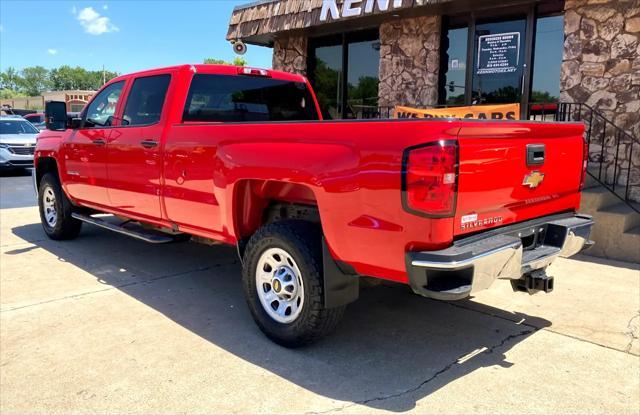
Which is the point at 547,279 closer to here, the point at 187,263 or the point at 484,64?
the point at 187,263

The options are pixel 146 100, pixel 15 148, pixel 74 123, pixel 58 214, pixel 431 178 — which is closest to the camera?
pixel 431 178

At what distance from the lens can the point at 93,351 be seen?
3596 millimetres

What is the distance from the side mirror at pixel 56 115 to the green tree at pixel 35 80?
171638 millimetres

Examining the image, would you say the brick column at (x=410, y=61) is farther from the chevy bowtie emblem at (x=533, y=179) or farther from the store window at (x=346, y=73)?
the chevy bowtie emblem at (x=533, y=179)

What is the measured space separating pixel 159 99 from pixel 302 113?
4.84ft

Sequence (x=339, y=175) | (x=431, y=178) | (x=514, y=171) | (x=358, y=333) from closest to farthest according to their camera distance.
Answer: (x=431, y=178), (x=339, y=175), (x=514, y=171), (x=358, y=333)

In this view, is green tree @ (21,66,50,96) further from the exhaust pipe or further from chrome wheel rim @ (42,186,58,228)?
the exhaust pipe

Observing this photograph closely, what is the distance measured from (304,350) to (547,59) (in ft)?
22.2

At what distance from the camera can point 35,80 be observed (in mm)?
157875

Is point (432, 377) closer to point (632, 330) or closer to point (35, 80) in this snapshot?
point (632, 330)

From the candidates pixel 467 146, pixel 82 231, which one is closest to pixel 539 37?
pixel 467 146

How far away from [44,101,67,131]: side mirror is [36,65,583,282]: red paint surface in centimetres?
155

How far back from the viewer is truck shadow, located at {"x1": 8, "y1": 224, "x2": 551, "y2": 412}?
10.5ft

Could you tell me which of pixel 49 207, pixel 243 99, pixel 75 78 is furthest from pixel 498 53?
pixel 75 78
